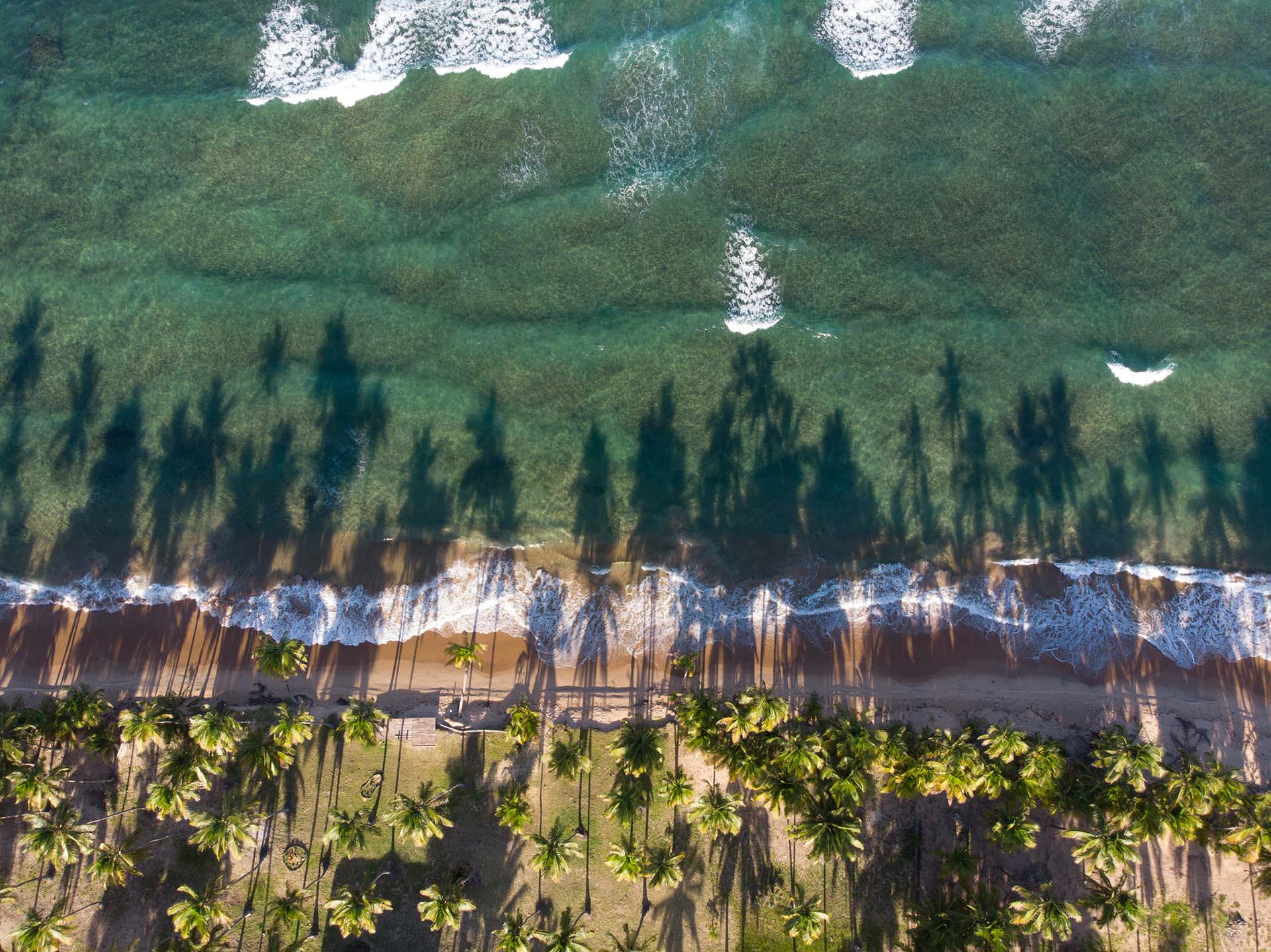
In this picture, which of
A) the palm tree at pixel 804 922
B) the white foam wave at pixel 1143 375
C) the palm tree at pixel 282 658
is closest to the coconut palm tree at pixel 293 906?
the palm tree at pixel 282 658

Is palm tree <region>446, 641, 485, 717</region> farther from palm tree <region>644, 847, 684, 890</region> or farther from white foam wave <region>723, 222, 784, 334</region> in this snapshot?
white foam wave <region>723, 222, 784, 334</region>

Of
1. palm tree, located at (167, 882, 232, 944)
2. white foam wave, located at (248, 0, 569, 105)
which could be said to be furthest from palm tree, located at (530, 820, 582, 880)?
white foam wave, located at (248, 0, 569, 105)

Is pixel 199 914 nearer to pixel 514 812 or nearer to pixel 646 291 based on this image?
pixel 514 812

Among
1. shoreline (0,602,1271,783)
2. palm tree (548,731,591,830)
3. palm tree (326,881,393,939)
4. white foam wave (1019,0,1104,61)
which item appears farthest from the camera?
white foam wave (1019,0,1104,61)

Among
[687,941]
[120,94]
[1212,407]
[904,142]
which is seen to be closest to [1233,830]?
[1212,407]

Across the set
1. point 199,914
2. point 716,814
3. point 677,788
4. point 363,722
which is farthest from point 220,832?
point 716,814

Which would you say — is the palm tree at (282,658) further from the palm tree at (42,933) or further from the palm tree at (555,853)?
the palm tree at (555,853)

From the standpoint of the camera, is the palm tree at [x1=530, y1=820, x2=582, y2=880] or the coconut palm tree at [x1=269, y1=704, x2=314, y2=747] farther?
the coconut palm tree at [x1=269, y1=704, x2=314, y2=747]
